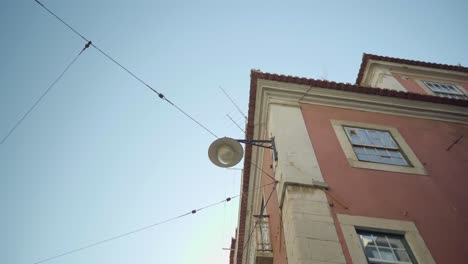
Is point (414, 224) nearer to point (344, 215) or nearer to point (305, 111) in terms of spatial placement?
point (344, 215)

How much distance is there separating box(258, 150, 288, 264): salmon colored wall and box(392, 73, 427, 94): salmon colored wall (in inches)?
287

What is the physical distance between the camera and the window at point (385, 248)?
5.08 m

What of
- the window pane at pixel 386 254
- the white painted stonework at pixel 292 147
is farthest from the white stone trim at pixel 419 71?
the window pane at pixel 386 254

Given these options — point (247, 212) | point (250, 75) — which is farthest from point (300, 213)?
point (247, 212)

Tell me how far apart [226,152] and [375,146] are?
3367 mm

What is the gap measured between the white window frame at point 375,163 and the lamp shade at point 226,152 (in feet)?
7.42

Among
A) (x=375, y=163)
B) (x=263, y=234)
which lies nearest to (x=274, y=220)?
(x=263, y=234)

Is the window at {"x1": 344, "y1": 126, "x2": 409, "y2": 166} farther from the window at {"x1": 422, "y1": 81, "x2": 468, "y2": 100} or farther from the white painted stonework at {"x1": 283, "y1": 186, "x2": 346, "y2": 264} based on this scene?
the window at {"x1": 422, "y1": 81, "x2": 468, "y2": 100}

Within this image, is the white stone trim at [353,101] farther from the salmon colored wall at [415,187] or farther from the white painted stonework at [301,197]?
the white painted stonework at [301,197]

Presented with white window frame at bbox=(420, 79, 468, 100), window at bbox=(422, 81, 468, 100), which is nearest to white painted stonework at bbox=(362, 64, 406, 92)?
white window frame at bbox=(420, 79, 468, 100)

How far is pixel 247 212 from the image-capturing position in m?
10.7

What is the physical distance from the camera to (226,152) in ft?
21.8

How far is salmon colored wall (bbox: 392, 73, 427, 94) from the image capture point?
12.6 metres

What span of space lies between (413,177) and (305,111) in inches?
108
